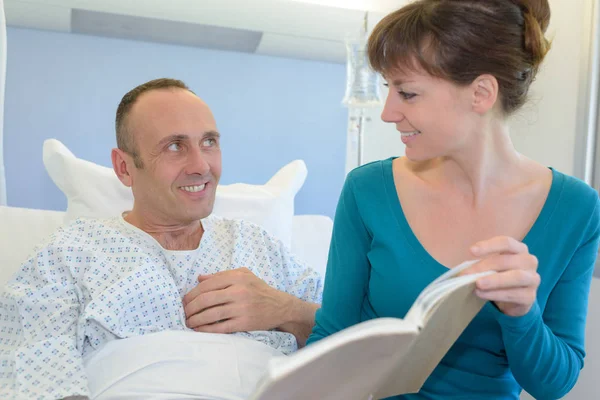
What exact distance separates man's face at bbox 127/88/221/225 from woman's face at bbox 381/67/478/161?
58 cm

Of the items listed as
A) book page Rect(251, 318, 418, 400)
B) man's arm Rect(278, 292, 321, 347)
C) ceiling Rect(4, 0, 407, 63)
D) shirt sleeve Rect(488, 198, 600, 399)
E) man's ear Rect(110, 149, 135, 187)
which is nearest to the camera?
book page Rect(251, 318, 418, 400)

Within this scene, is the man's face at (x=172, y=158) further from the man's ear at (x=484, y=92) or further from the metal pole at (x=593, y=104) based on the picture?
the metal pole at (x=593, y=104)

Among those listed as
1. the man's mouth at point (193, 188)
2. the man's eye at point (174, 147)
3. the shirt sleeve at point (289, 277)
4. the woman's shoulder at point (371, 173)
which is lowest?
the shirt sleeve at point (289, 277)

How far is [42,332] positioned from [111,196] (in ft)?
2.41

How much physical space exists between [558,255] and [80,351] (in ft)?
3.55

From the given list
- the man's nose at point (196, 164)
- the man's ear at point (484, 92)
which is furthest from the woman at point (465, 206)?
the man's nose at point (196, 164)

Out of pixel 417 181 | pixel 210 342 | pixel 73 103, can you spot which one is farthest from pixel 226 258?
pixel 73 103

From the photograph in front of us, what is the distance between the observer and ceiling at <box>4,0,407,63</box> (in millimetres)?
2332

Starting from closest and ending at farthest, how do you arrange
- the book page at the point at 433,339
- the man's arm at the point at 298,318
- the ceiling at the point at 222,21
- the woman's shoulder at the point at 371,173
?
the book page at the point at 433,339, the woman's shoulder at the point at 371,173, the man's arm at the point at 298,318, the ceiling at the point at 222,21

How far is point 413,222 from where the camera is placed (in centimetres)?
140

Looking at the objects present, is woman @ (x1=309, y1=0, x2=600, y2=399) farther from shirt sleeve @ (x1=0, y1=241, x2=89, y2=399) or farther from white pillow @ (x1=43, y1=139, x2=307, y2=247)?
white pillow @ (x1=43, y1=139, x2=307, y2=247)

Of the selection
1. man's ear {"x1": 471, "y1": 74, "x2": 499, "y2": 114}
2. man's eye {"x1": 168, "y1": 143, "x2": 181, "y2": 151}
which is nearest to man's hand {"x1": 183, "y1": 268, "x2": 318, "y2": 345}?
man's eye {"x1": 168, "y1": 143, "x2": 181, "y2": 151}

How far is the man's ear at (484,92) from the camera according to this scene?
1.26m

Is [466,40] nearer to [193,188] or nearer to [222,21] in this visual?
[193,188]
